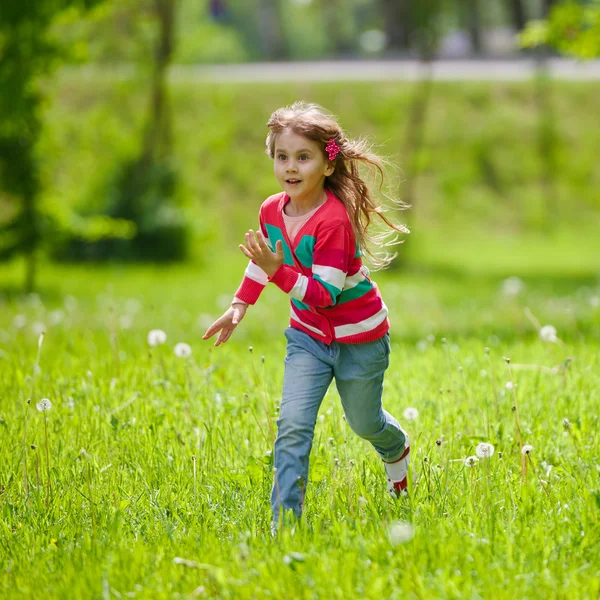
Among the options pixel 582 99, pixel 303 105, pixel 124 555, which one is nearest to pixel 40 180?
pixel 303 105

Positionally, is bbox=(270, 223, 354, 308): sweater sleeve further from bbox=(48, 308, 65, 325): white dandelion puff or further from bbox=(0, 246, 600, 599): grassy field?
bbox=(48, 308, 65, 325): white dandelion puff

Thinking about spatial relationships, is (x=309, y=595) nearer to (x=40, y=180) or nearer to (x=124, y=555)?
(x=124, y=555)

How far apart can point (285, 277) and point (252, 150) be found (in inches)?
762

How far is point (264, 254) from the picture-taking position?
3.50m

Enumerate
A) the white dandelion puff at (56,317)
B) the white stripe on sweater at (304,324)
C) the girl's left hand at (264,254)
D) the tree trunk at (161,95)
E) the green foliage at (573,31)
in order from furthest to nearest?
the tree trunk at (161,95), the green foliage at (573,31), the white dandelion puff at (56,317), the white stripe on sweater at (304,324), the girl's left hand at (264,254)

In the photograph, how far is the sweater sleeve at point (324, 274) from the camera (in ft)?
11.6

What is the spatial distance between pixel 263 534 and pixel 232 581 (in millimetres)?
646

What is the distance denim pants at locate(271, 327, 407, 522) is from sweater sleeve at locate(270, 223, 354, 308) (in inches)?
10.6

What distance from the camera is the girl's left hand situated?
3.49m

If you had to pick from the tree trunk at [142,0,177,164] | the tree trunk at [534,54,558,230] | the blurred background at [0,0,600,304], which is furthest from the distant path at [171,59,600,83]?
the tree trunk at [142,0,177,164]

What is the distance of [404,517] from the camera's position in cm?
349

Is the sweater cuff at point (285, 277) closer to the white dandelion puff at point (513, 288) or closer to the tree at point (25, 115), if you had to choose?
the white dandelion puff at point (513, 288)

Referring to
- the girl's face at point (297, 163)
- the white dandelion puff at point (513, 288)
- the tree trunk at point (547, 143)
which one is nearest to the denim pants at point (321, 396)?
the girl's face at point (297, 163)

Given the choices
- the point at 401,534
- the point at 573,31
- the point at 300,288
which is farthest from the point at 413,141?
the point at 401,534
